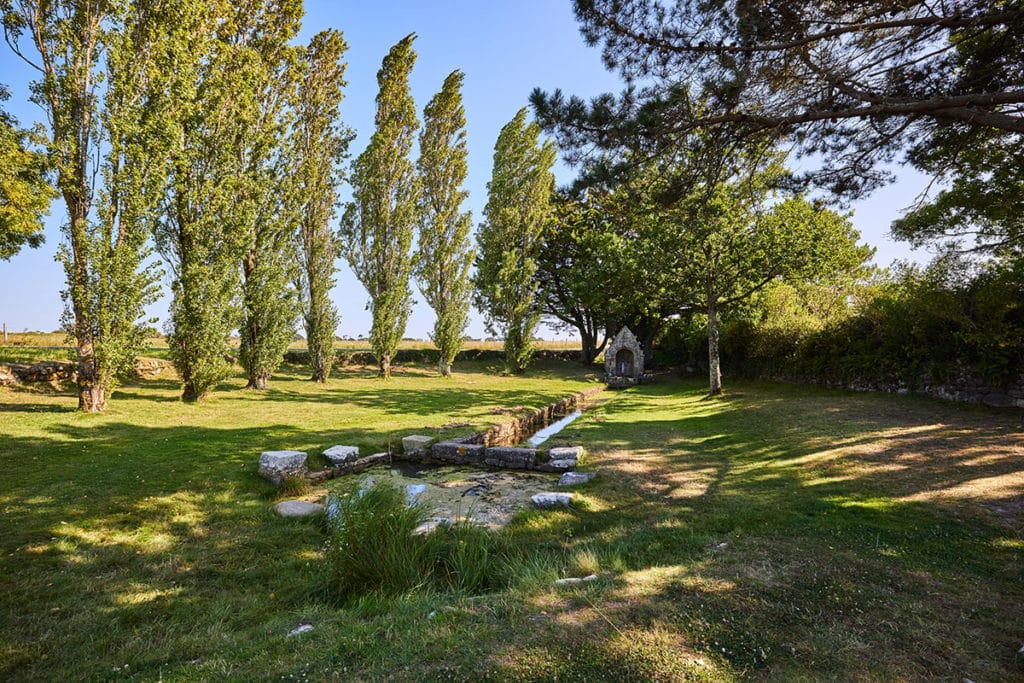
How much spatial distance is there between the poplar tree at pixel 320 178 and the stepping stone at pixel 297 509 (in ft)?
43.1

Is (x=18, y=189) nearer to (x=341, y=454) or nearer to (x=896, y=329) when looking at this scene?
(x=341, y=454)

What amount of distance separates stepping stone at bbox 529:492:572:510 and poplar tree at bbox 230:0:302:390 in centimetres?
1197

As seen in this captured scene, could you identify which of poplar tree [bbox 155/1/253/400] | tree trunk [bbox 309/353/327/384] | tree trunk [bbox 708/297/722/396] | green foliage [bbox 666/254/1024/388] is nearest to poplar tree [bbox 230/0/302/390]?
poplar tree [bbox 155/1/253/400]

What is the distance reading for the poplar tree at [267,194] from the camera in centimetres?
1413

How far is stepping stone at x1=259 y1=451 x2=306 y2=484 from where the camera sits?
6.59 meters

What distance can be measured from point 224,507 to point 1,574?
1957mm

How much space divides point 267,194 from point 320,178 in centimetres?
361

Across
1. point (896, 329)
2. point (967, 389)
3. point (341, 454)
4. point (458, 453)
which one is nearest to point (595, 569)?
point (458, 453)

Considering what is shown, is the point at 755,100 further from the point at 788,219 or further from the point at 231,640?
the point at 788,219

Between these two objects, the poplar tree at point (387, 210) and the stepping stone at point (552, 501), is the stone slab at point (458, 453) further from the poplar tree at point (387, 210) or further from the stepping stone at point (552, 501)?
the poplar tree at point (387, 210)

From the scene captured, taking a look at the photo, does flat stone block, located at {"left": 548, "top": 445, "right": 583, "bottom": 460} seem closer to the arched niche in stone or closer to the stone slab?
the stone slab

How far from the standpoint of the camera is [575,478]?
689cm

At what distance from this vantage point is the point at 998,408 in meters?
9.28

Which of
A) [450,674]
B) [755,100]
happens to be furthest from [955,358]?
[450,674]
